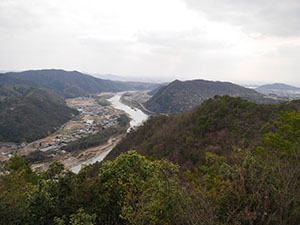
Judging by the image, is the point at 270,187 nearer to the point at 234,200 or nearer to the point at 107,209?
the point at 234,200

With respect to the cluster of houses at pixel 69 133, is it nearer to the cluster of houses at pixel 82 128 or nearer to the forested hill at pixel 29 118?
the cluster of houses at pixel 82 128

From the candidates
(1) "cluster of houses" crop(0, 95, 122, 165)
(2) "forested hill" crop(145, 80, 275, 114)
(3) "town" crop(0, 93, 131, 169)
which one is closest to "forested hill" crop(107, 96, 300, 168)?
(3) "town" crop(0, 93, 131, 169)

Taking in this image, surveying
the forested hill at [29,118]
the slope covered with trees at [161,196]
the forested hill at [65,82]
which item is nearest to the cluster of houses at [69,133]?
the forested hill at [29,118]

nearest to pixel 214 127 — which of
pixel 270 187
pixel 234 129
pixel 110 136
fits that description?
pixel 234 129

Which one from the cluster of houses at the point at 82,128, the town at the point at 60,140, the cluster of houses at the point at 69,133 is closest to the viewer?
the town at the point at 60,140

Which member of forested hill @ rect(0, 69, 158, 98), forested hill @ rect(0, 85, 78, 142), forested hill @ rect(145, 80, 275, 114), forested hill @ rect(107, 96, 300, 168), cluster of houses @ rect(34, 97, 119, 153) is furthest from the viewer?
forested hill @ rect(0, 69, 158, 98)

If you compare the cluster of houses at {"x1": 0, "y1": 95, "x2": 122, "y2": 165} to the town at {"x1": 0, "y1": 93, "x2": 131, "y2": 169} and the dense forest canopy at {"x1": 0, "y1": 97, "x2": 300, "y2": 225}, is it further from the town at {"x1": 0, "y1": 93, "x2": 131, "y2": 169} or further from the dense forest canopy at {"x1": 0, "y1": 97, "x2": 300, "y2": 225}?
the dense forest canopy at {"x1": 0, "y1": 97, "x2": 300, "y2": 225}
